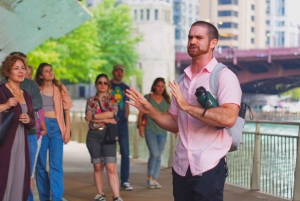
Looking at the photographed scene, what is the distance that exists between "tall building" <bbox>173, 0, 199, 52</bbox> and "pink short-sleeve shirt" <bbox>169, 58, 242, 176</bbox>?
6035 inches

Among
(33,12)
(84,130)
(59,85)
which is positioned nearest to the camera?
(59,85)

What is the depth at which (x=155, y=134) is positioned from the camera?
42.0 ft

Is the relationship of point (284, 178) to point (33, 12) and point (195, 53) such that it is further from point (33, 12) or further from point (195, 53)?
point (195, 53)

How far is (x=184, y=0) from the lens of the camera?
165125mm

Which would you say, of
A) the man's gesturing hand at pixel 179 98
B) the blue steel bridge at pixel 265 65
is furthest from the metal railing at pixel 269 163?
the blue steel bridge at pixel 265 65

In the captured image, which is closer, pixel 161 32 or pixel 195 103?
pixel 195 103

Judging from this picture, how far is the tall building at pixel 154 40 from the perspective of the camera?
126 meters

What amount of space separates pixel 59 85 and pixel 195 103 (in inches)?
193

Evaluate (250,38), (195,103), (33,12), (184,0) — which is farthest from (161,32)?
(195,103)

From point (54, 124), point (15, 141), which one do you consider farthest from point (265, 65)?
point (15, 141)

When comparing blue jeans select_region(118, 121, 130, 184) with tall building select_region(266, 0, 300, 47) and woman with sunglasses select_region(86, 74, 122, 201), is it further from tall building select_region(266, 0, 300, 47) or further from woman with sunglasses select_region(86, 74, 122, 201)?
tall building select_region(266, 0, 300, 47)

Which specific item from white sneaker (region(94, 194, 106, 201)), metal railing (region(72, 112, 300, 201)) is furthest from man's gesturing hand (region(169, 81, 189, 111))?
metal railing (region(72, 112, 300, 201))

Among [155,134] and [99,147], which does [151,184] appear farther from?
[99,147]

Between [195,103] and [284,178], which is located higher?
[195,103]
